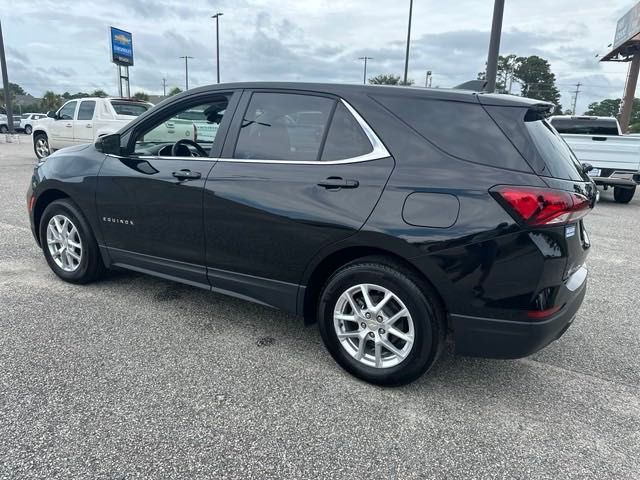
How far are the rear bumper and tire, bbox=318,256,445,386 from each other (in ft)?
0.38

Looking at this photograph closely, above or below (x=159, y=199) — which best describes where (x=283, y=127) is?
above

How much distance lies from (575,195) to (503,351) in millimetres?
861

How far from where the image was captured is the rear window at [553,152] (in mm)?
2404

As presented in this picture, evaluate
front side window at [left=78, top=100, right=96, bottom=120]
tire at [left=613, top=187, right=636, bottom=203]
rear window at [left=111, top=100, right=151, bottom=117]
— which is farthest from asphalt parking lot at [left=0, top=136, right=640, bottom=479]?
front side window at [left=78, top=100, right=96, bottom=120]

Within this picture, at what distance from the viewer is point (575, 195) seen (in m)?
2.37

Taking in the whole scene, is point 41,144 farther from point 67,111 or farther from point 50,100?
point 50,100

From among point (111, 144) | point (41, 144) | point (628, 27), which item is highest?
point (628, 27)

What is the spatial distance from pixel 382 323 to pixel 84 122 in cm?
1230

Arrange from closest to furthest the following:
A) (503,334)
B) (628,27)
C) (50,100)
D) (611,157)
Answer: (503,334), (611,157), (628,27), (50,100)

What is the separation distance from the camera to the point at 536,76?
2520 inches

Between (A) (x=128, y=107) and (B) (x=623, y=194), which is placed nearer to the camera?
(B) (x=623, y=194)

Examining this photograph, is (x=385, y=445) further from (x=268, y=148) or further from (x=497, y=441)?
(x=268, y=148)

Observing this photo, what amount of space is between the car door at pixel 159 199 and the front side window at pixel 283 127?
0.78 feet

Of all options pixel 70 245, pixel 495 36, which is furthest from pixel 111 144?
pixel 495 36
